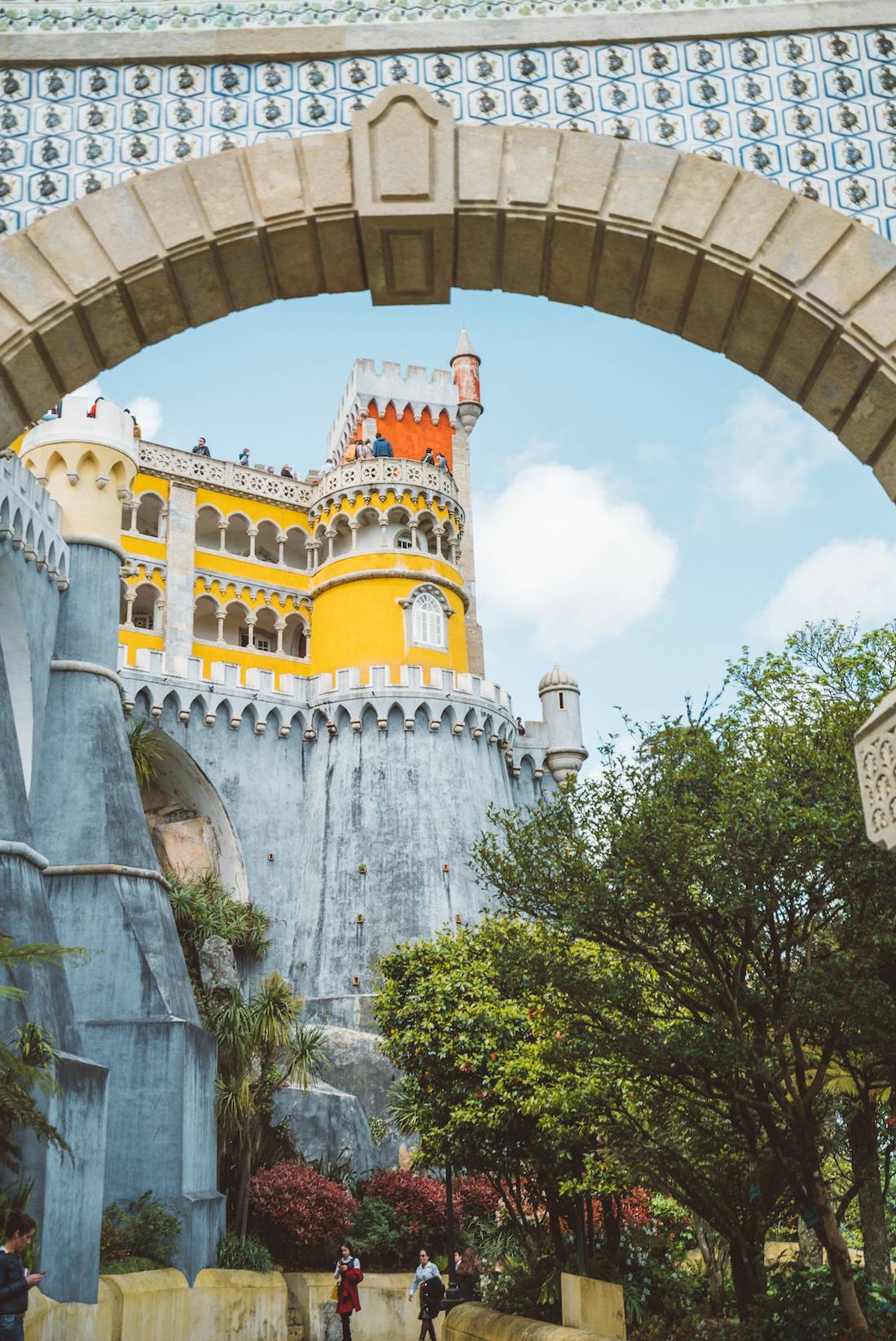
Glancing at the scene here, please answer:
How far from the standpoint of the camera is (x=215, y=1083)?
19547 millimetres

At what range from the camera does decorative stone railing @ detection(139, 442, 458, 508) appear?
3350 cm

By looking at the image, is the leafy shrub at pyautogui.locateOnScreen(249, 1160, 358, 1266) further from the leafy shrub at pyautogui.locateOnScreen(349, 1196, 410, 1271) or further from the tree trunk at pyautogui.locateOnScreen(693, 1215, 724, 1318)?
the tree trunk at pyautogui.locateOnScreen(693, 1215, 724, 1318)

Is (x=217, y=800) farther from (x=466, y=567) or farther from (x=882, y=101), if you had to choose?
(x=882, y=101)

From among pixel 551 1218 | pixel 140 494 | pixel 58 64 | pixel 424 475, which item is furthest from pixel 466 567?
pixel 58 64

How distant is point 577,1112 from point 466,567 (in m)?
28.4

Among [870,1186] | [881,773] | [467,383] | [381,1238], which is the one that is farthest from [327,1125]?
[467,383]

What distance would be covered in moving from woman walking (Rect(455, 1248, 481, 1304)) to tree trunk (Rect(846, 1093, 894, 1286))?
5.01m

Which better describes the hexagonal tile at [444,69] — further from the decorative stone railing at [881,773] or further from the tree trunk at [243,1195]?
the tree trunk at [243,1195]

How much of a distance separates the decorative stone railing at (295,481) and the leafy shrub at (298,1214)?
1830 cm

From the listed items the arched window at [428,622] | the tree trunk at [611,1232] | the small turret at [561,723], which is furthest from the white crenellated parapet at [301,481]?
the tree trunk at [611,1232]

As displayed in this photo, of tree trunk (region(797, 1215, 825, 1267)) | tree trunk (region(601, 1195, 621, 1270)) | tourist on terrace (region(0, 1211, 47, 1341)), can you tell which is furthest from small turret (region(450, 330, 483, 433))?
tourist on terrace (region(0, 1211, 47, 1341))

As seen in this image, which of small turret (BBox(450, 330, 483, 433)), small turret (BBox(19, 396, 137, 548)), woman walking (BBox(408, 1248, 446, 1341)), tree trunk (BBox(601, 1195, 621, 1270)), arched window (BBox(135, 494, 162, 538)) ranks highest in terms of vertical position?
small turret (BBox(450, 330, 483, 433))

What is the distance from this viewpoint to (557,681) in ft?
112

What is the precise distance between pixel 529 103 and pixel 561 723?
2757 cm
